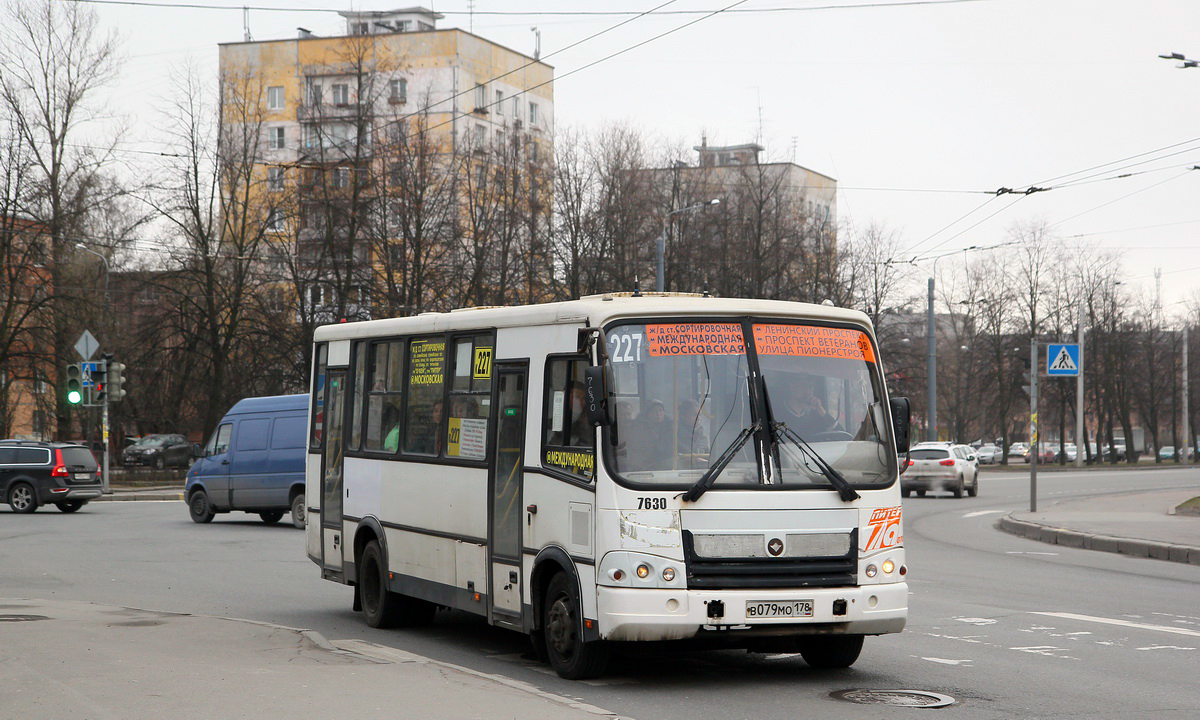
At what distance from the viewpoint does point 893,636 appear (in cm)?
1123

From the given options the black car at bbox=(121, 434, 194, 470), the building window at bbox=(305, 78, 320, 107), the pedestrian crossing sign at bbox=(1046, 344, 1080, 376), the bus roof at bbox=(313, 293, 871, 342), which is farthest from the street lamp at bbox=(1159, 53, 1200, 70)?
the black car at bbox=(121, 434, 194, 470)

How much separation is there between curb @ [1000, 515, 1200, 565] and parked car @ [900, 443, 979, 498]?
13082 mm

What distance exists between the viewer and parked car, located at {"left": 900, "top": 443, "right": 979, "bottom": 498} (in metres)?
38.9

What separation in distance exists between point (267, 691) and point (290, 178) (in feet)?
141

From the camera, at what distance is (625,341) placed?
29.6 ft

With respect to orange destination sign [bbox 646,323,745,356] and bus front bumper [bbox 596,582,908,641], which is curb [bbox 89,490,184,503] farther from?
bus front bumper [bbox 596,582,908,641]

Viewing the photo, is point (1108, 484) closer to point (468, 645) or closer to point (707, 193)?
point (707, 193)

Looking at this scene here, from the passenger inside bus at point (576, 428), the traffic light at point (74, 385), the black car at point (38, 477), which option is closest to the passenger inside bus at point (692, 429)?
the passenger inside bus at point (576, 428)

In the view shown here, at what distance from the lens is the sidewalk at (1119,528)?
20.0m

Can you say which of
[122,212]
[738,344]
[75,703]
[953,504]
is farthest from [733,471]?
[122,212]

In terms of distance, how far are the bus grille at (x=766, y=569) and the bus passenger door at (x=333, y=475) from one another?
532 cm

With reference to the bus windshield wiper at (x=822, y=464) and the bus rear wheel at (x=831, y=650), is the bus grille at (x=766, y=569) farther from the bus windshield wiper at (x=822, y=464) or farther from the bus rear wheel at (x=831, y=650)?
the bus rear wheel at (x=831, y=650)

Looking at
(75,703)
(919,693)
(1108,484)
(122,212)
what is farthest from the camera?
(122,212)

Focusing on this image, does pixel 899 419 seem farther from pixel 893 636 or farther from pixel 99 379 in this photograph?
pixel 99 379
